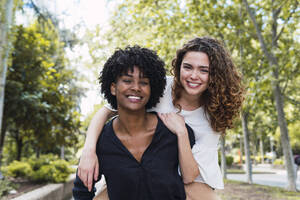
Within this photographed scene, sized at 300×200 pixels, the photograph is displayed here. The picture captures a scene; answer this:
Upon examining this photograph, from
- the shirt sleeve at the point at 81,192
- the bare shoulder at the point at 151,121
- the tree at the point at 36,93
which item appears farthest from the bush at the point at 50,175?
the bare shoulder at the point at 151,121

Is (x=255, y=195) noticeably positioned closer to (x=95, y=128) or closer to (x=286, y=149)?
(x=286, y=149)

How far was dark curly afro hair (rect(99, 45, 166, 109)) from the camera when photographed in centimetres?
222

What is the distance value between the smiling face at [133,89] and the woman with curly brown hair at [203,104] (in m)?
0.33

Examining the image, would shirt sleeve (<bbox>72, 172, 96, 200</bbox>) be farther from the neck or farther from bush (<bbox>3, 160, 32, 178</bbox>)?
bush (<bbox>3, 160, 32, 178</bbox>)

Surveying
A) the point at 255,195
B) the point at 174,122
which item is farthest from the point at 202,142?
the point at 255,195

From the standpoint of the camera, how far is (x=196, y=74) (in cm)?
264

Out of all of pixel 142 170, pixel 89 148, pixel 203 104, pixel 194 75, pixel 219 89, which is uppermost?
pixel 194 75

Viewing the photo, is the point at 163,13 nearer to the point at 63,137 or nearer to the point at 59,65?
the point at 59,65

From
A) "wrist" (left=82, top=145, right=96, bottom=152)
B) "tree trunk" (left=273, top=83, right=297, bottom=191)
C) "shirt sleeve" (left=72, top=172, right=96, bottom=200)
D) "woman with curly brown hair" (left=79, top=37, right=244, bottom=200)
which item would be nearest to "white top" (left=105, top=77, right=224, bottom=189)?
"woman with curly brown hair" (left=79, top=37, right=244, bottom=200)

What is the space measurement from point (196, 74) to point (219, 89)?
24cm

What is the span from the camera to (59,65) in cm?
1309

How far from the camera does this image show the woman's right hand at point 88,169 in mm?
2229

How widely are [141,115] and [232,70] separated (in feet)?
3.34

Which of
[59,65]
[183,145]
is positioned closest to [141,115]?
[183,145]
